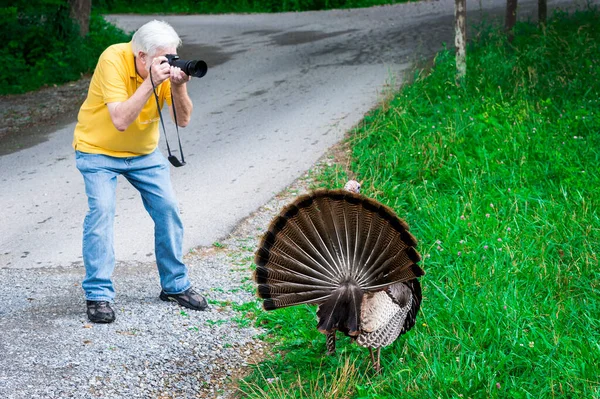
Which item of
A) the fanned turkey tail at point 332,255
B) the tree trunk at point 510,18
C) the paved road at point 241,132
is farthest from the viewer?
the tree trunk at point 510,18

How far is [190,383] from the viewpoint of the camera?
4320 millimetres

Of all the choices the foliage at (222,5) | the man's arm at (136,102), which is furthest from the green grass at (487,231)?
the foliage at (222,5)

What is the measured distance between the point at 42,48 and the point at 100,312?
10.3m

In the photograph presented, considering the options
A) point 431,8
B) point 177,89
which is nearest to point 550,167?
point 177,89

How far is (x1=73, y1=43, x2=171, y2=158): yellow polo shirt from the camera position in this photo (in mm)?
4594

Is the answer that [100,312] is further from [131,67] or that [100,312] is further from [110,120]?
[131,67]

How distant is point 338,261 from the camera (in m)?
3.97

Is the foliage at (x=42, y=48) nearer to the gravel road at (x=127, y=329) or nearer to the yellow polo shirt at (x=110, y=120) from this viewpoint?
the gravel road at (x=127, y=329)

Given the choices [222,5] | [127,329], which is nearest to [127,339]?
[127,329]

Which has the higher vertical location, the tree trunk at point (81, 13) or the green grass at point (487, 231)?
the tree trunk at point (81, 13)

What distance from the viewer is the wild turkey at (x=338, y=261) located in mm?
3895

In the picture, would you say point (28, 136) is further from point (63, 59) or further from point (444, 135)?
point (444, 135)

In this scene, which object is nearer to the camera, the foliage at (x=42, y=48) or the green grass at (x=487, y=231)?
the green grass at (x=487, y=231)

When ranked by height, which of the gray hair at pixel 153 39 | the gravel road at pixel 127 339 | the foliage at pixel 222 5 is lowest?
the gravel road at pixel 127 339
